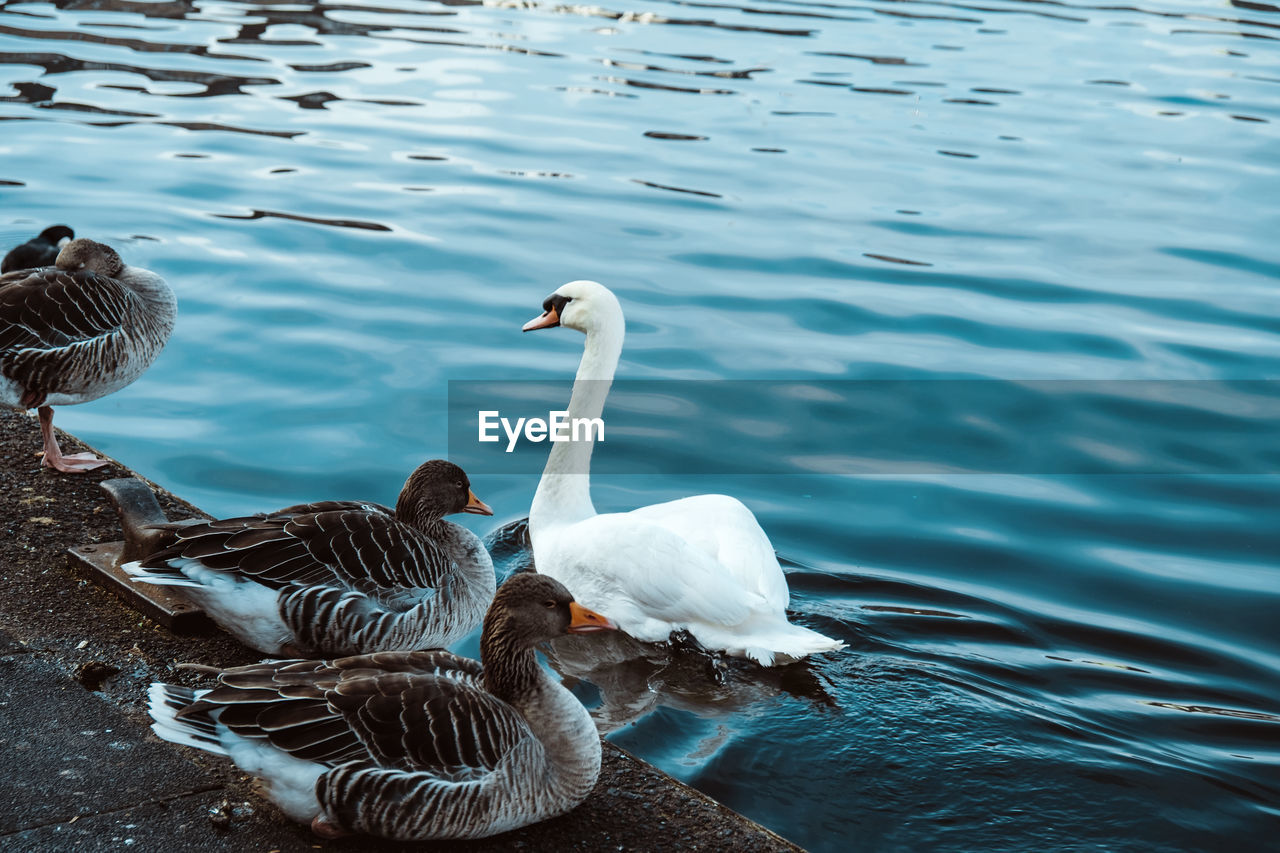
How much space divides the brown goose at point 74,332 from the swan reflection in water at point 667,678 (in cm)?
276

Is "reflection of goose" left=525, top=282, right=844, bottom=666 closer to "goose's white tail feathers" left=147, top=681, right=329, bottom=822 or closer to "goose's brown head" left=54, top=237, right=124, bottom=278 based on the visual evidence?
"goose's white tail feathers" left=147, top=681, right=329, bottom=822

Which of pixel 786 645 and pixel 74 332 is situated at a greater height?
pixel 74 332

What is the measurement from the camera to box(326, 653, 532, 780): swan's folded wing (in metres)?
4.10

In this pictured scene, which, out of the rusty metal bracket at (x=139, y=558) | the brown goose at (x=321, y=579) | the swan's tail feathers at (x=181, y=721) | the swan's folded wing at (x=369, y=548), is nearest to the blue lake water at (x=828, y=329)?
the brown goose at (x=321, y=579)

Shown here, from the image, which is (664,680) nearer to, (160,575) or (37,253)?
(160,575)

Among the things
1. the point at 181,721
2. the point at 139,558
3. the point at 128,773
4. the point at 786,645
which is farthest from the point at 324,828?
the point at 786,645

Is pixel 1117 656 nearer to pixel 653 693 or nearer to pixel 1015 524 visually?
pixel 1015 524

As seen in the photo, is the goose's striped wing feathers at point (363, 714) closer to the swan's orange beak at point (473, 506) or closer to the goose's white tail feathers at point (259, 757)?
the goose's white tail feathers at point (259, 757)

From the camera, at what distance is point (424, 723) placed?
13.6 ft

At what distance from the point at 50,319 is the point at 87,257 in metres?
0.76

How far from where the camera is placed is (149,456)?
28.5 feet

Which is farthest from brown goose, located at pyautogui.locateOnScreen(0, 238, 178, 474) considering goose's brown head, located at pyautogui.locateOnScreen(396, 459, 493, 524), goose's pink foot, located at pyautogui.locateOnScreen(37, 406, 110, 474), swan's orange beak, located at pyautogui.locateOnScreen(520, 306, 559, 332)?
swan's orange beak, located at pyautogui.locateOnScreen(520, 306, 559, 332)

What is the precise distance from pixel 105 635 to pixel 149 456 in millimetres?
3791

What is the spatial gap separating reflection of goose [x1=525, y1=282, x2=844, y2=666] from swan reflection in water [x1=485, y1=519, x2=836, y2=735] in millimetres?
110
